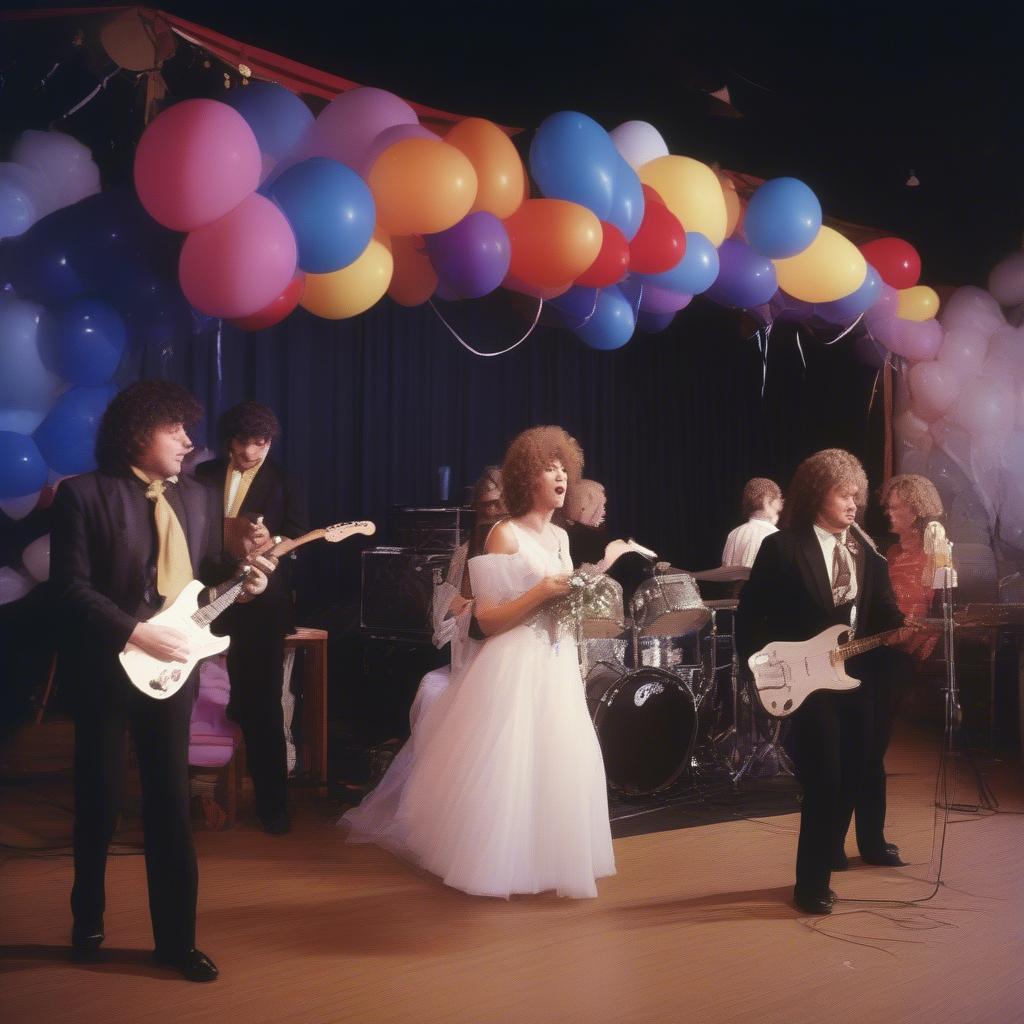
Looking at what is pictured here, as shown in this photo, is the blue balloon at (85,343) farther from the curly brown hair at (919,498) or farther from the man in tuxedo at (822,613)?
the curly brown hair at (919,498)

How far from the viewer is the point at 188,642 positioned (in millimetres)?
2996

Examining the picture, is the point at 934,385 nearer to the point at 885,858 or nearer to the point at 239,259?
→ the point at 885,858

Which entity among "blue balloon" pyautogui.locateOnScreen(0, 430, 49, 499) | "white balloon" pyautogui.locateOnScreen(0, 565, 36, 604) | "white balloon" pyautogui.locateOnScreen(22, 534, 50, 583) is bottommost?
"white balloon" pyautogui.locateOnScreen(0, 565, 36, 604)

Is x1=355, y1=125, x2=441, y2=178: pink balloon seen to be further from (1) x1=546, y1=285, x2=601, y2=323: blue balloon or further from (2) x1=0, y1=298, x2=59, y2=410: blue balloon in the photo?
(2) x1=0, y1=298, x2=59, y2=410: blue balloon

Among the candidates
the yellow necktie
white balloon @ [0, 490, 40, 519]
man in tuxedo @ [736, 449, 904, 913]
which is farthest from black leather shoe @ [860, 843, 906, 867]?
white balloon @ [0, 490, 40, 519]

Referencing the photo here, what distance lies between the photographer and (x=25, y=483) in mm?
3965

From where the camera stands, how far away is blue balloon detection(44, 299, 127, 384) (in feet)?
12.9

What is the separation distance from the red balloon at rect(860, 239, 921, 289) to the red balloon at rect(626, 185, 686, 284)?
180 centimetres

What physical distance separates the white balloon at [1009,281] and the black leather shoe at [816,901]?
4.46 m

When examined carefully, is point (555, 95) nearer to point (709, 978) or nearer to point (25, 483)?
point (25, 483)

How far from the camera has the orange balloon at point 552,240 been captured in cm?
446

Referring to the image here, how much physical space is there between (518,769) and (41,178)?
9.19 ft

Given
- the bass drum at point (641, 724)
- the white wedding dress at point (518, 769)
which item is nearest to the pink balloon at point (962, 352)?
the bass drum at point (641, 724)

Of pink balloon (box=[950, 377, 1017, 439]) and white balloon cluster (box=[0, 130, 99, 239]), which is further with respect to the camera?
pink balloon (box=[950, 377, 1017, 439])
